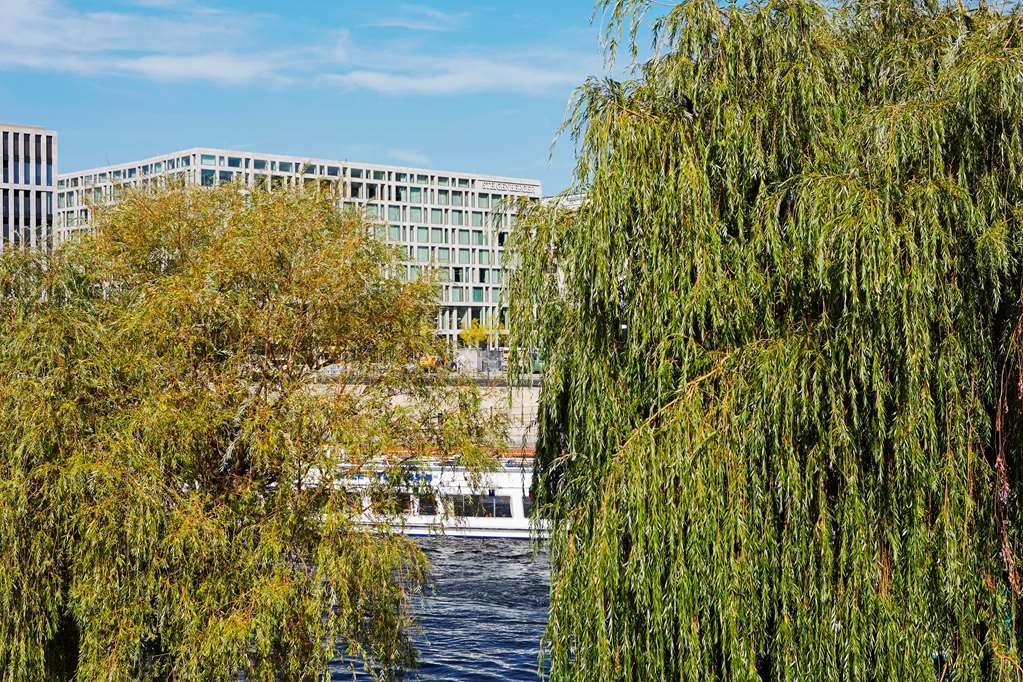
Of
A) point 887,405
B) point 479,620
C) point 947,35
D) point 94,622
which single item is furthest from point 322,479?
point 479,620

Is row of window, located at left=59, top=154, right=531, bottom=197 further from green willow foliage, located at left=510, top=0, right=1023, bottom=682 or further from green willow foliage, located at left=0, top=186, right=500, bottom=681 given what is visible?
green willow foliage, located at left=510, top=0, right=1023, bottom=682

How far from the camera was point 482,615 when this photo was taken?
27703 mm

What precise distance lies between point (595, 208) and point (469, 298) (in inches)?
4064

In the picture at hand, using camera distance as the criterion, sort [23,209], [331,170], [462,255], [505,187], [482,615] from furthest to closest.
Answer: [505,187], [462,255], [331,170], [23,209], [482,615]

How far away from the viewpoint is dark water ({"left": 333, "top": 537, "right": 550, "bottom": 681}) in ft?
77.4

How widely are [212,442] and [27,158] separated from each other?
282 feet

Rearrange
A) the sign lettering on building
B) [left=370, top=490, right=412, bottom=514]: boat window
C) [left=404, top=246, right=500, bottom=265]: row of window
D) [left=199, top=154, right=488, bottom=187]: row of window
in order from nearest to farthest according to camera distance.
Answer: [left=370, top=490, right=412, bottom=514]: boat window
[left=199, top=154, right=488, bottom=187]: row of window
[left=404, top=246, right=500, bottom=265]: row of window
the sign lettering on building

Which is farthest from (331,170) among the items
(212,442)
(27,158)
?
(212,442)

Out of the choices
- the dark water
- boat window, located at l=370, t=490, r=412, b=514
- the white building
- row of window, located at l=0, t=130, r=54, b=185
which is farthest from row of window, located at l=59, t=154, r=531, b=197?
boat window, located at l=370, t=490, r=412, b=514

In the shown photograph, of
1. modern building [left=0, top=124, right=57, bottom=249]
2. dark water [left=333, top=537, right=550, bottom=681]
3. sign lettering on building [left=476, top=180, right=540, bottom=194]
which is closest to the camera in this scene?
dark water [left=333, top=537, right=550, bottom=681]

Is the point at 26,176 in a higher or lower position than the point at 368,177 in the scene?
lower

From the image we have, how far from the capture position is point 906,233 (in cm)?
918

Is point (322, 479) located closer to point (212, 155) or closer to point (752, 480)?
point (752, 480)

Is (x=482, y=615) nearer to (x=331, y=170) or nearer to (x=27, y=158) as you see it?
(x=27, y=158)
